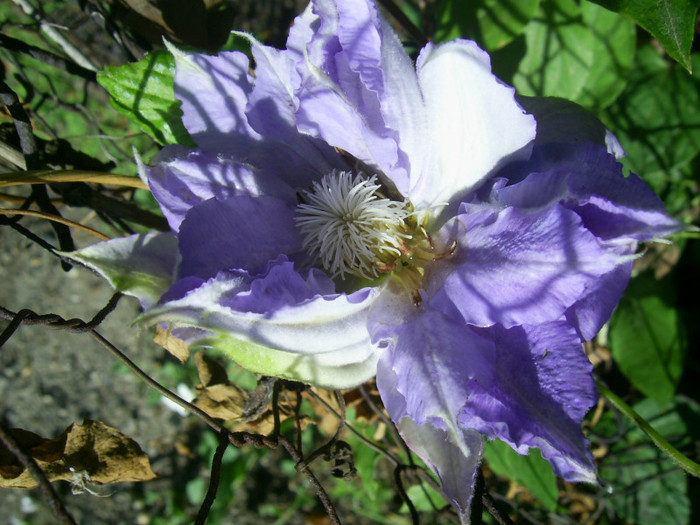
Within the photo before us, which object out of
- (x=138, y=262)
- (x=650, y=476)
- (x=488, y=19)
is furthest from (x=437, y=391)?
(x=650, y=476)

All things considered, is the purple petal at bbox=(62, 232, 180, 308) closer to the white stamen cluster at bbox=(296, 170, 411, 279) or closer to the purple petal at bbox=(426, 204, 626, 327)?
the white stamen cluster at bbox=(296, 170, 411, 279)

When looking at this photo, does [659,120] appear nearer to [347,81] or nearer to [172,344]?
[347,81]

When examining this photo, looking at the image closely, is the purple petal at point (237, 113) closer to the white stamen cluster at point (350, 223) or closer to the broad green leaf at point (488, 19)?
the white stamen cluster at point (350, 223)

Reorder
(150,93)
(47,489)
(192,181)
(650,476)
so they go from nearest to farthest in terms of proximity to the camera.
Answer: (47,489) → (192,181) → (150,93) → (650,476)

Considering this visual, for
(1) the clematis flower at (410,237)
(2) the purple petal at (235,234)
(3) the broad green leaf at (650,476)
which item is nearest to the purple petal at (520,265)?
(1) the clematis flower at (410,237)

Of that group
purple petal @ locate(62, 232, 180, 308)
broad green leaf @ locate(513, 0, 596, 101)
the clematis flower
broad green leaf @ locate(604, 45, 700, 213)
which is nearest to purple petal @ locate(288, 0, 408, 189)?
the clematis flower

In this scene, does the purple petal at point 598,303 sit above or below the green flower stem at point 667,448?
above
